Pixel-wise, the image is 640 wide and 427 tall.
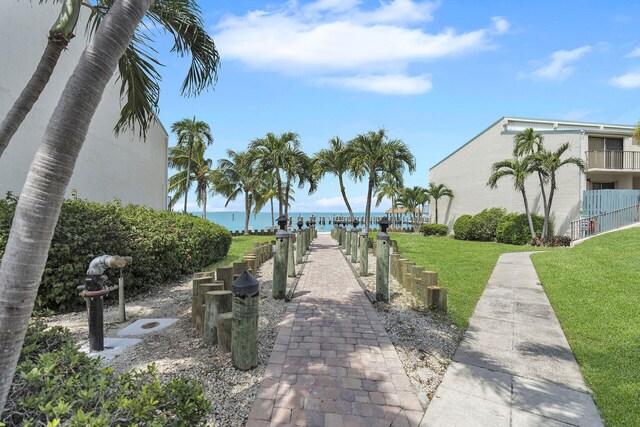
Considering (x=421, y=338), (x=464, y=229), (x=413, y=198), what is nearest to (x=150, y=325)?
(x=421, y=338)

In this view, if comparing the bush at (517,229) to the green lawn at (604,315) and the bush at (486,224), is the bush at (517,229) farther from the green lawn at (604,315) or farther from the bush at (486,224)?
the green lawn at (604,315)

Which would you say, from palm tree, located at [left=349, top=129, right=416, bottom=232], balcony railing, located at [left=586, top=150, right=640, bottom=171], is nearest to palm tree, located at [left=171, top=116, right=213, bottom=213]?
palm tree, located at [left=349, top=129, right=416, bottom=232]

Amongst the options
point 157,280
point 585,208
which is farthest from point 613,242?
point 157,280

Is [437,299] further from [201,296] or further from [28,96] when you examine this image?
[28,96]

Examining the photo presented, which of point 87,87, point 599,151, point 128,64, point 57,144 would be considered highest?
point 599,151

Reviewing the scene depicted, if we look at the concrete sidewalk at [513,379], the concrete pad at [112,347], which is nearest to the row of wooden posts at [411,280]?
the concrete sidewalk at [513,379]

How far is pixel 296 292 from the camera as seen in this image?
725 centimetres

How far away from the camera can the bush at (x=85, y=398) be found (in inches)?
66.1

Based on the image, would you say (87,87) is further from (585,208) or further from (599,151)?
(599,151)

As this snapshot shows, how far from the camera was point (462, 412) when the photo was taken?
3021 mm

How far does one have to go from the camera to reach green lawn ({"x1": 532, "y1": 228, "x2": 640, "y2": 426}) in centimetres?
340

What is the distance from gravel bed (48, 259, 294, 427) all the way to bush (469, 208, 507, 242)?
19.6 meters

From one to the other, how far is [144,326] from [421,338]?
13.6 feet

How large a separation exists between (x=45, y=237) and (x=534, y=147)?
24535 millimetres
